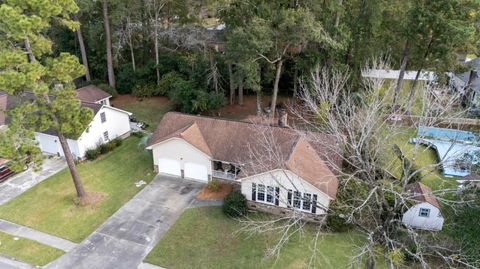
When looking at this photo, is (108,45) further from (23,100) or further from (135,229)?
(135,229)

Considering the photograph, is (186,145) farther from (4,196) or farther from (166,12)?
(166,12)

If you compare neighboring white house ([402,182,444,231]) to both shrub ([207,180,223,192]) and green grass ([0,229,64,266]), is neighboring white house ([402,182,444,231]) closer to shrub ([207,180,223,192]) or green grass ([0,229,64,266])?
shrub ([207,180,223,192])

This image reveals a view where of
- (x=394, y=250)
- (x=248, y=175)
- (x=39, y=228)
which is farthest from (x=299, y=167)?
(x=39, y=228)

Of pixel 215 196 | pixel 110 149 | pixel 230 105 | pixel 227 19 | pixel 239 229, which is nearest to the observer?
pixel 239 229

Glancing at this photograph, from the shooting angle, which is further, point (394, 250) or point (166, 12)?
point (166, 12)

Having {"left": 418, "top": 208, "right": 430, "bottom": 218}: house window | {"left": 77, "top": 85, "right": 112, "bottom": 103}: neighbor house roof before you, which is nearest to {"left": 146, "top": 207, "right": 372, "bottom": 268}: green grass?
{"left": 418, "top": 208, "right": 430, "bottom": 218}: house window

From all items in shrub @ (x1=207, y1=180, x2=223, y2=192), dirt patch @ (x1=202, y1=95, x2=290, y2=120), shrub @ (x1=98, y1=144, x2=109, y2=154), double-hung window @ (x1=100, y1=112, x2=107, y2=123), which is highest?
double-hung window @ (x1=100, y1=112, x2=107, y2=123)

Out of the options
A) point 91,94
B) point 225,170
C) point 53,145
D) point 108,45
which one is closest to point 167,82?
point 108,45
